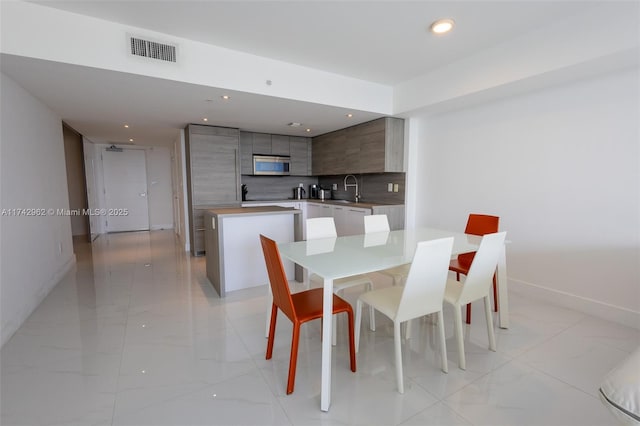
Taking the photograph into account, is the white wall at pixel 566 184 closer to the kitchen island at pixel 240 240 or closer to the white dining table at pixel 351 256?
the white dining table at pixel 351 256

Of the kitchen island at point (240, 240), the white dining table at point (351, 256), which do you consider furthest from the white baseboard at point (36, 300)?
the white dining table at point (351, 256)

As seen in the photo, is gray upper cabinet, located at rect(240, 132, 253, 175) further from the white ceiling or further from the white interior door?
the white interior door

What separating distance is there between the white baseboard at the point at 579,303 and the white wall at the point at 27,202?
15.3 ft

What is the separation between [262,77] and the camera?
299 cm

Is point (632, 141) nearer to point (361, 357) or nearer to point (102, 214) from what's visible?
point (361, 357)

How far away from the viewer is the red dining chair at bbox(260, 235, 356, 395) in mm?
1621

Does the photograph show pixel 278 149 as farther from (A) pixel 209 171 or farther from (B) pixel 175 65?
(B) pixel 175 65

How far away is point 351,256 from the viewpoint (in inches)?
75.2

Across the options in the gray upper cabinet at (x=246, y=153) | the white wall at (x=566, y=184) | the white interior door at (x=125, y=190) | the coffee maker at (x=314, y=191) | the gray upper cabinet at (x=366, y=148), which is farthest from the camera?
the white interior door at (x=125, y=190)

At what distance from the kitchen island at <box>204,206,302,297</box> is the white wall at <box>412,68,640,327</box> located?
2.28 metres

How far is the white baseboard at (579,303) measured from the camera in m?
2.44

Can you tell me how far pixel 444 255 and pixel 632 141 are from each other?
6.97ft

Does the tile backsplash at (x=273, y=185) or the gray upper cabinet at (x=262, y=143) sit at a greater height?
the gray upper cabinet at (x=262, y=143)

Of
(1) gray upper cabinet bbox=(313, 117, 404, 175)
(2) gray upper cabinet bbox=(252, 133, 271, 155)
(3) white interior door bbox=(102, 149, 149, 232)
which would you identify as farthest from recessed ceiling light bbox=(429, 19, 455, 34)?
(3) white interior door bbox=(102, 149, 149, 232)
